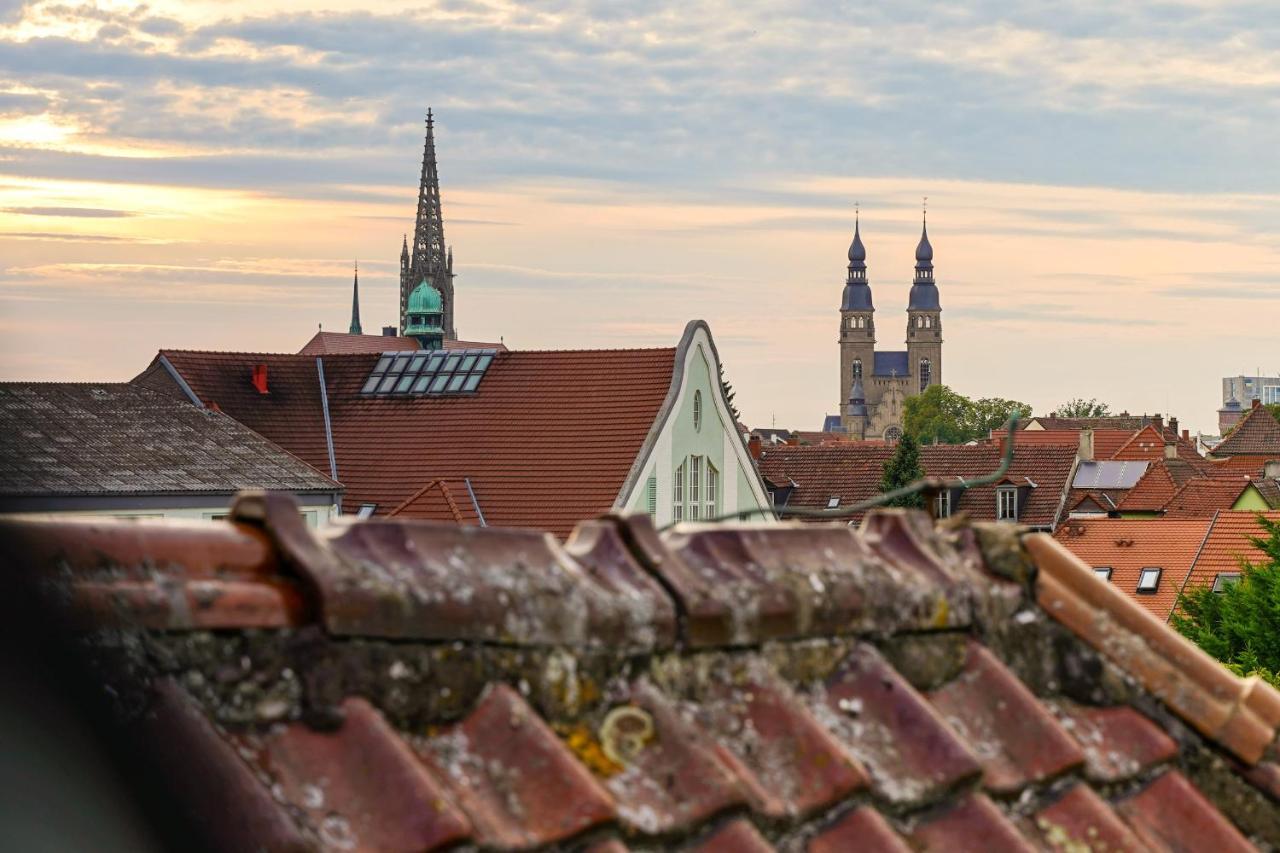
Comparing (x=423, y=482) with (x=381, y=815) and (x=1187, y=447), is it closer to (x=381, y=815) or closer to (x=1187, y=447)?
(x=381, y=815)

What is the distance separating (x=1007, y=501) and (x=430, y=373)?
3400cm

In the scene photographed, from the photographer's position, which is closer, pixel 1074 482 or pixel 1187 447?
pixel 1074 482

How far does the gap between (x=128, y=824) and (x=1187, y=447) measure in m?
101

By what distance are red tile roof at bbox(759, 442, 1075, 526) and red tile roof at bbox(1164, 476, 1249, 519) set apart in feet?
16.2

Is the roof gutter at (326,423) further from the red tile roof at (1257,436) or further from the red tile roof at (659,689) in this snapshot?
the red tile roof at (1257,436)

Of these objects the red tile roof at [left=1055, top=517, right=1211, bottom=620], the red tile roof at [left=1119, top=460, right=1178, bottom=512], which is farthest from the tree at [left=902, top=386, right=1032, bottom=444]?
the red tile roof at [left=1055, top=517, right=1211, bottom=620]

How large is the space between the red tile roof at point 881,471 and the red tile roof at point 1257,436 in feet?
68.3

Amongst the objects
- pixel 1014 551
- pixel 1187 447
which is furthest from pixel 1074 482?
pixel 1014 551

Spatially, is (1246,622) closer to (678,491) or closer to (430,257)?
(678,491)

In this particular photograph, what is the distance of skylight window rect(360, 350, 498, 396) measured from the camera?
39.7m

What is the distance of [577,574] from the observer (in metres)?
2.42

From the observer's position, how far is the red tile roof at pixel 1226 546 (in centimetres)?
4231

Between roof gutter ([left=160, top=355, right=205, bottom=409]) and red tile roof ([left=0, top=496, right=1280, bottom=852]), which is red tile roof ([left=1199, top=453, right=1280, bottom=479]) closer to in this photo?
roof gutter ([left=160, top=355, right=205, bottom=409])

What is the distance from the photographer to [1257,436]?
94.0 m
